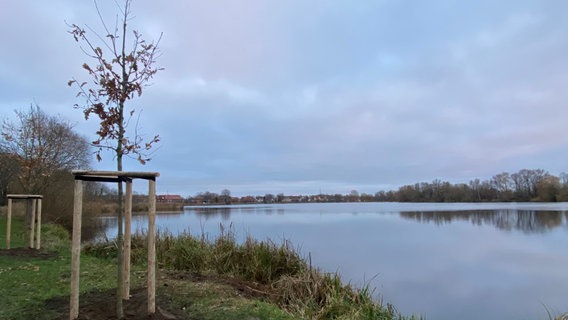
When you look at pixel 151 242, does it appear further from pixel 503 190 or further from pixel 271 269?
pixel 503 190

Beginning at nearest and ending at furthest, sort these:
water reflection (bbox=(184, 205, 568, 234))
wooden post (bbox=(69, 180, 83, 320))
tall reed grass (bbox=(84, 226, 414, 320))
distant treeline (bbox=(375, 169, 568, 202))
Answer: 1. wooden post (bbox=(69, 180, 83, 320))
2. tall reed grass (bbox=(84, 226, 414, 320))
3. water reflection (bbox=(184, 205, 568, 234))
4. distant treeline (bbox=(375, 169, 568, 202))

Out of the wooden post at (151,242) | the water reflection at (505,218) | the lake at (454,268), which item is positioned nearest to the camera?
the wooden post at (151,242)

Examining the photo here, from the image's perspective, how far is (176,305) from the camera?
492 cm

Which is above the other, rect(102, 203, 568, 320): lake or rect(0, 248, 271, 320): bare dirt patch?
rect(0, 248, 271, 320): bare dirt patch

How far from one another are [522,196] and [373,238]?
Answer: 233 ft

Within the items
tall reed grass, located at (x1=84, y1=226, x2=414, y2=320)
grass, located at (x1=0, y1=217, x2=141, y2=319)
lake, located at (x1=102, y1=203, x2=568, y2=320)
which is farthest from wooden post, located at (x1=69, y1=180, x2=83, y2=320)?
lake, located at (x1=102, y1=203, x2=568, y2=320)

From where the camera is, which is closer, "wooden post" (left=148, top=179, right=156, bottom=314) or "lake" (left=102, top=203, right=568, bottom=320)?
"wooden post" (left=148, top=179, right=156, bottom=314)

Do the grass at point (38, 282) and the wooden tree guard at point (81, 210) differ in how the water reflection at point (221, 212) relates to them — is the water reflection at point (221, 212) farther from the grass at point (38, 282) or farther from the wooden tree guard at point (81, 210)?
the wooden tree guard at point (81, 210)

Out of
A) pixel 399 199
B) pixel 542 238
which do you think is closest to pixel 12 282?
pixel 542 238

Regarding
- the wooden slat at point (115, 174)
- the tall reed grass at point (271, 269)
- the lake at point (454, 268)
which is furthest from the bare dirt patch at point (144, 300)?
the lake at point (454, 268)

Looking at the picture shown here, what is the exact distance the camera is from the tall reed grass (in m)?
6.27

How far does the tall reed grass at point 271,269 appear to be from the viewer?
20.6ft

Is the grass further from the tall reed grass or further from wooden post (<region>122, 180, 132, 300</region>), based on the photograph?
the tall reed grass

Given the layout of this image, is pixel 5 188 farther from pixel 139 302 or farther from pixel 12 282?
pixel 139 302
